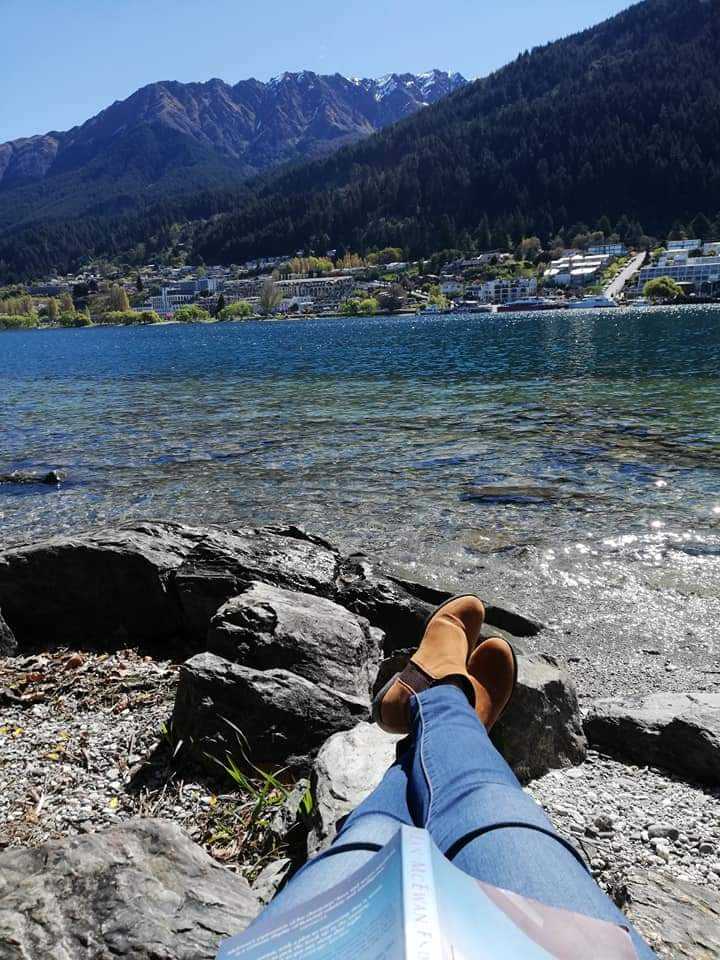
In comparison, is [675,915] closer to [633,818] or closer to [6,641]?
[633,818]

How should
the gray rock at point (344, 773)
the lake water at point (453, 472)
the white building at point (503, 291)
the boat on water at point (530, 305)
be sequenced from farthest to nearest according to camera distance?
the white building at point (503, 291), the boat on water at point (530, 305), the lake water at point (453, 472), the gray rock at point (344, 773)

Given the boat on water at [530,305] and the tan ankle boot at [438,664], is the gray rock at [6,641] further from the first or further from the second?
the boat on water at [530,305]

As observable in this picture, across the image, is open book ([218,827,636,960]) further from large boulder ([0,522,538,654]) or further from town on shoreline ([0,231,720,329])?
town on shoreline ([0,231,720,329])

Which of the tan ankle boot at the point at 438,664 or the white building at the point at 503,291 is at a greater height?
the white building at the point at 503,291

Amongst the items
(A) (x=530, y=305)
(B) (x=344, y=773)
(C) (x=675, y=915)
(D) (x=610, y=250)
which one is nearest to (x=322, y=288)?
(A) (x=530, y=305)

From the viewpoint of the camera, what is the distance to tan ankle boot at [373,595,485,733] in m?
3.31

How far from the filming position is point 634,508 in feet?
32.4

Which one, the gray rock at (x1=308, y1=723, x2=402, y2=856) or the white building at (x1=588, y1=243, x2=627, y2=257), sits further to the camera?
the white building at (x1=588, y1=243, x2=627, y2=257)

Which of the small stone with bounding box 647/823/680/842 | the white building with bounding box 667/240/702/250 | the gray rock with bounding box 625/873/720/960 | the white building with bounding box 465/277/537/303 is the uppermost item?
the white building with bounding box 667/240/702/250

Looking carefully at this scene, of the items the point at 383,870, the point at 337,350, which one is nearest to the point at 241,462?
the point at 383,870

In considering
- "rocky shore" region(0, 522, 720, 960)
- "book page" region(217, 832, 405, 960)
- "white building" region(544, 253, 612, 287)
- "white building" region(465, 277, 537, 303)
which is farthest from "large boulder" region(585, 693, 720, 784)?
"white building" region(544, 253, 612, 287)

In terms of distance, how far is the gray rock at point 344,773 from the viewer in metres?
2.86

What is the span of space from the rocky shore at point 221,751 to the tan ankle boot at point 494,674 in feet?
0.62

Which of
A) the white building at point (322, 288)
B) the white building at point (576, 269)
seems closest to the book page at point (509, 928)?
the white building at point (576, 269)
